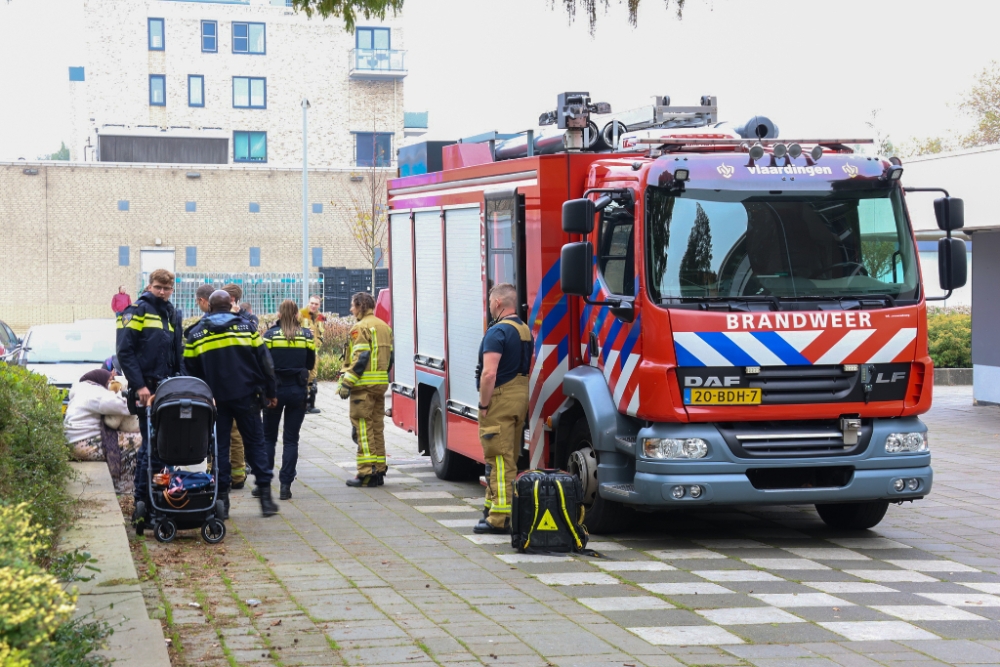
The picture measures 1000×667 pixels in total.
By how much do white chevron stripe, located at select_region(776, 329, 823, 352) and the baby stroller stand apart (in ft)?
13.8

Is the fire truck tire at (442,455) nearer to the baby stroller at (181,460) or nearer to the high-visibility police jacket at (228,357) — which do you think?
the high-visibility police jacket at (228,357)

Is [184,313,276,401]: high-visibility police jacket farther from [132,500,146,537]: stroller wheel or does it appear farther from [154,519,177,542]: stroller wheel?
[154,519,177,542]: stroller wheel

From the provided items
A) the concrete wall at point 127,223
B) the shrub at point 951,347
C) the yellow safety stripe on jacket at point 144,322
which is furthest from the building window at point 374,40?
the yellow safety stripe on jacket at point 144,322

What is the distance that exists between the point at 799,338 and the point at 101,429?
19.7ft

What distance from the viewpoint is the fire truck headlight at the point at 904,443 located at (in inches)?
373

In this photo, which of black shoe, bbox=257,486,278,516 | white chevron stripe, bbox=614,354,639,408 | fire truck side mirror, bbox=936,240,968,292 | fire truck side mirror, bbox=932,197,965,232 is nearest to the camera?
white chevron stripe, bbox=614,354,639,408

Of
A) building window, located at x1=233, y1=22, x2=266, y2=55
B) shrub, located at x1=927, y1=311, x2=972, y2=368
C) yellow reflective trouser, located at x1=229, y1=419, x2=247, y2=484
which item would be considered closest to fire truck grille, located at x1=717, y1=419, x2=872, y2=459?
yellow reflective trouser, located at x1=229, y1=419, x2=247, y2=484

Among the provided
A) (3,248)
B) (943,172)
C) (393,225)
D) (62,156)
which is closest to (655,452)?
(393,225)

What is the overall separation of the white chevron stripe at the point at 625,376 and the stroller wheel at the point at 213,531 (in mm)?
3059

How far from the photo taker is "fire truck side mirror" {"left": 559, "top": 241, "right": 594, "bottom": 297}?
31.0 feet

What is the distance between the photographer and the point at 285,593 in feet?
25.7

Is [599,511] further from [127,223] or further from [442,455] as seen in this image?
[127,223]

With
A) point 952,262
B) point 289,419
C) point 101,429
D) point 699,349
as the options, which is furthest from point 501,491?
point 952,262

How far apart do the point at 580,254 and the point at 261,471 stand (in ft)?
11.4
